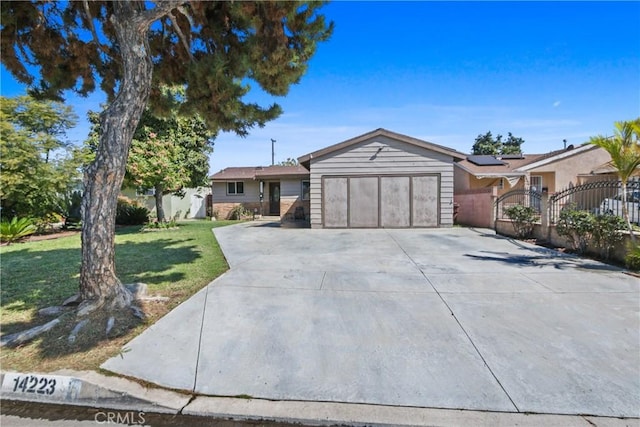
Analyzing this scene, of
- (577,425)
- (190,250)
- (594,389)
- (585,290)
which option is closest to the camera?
(577,425)

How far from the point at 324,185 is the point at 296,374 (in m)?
11.3

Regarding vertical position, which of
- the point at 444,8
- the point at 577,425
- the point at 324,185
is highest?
the point at 444,8

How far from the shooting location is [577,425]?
2131 mm

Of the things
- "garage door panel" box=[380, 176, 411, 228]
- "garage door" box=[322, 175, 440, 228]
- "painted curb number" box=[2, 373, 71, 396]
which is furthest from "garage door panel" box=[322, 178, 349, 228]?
"painted curb number" box=[2, 373, 71, 396]

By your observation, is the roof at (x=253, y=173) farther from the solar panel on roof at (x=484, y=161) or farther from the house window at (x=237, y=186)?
the solar panel on roof at (x=484, y=161)

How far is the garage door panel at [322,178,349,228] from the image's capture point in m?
13.7

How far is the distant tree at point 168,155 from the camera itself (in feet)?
43.1

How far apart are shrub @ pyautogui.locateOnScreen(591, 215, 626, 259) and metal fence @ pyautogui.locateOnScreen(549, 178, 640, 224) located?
0.32 m

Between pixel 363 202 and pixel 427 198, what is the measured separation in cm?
266

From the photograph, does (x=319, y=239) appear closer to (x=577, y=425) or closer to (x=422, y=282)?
(x=422, y=282)

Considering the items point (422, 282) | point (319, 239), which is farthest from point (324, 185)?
point (422, 282)

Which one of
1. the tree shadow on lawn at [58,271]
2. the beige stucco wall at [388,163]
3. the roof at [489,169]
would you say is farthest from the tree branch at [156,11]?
the roof at [489,169]

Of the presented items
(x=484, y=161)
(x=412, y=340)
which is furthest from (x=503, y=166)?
(x=412, y=340)

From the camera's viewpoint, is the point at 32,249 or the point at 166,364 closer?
the point at 166,364
